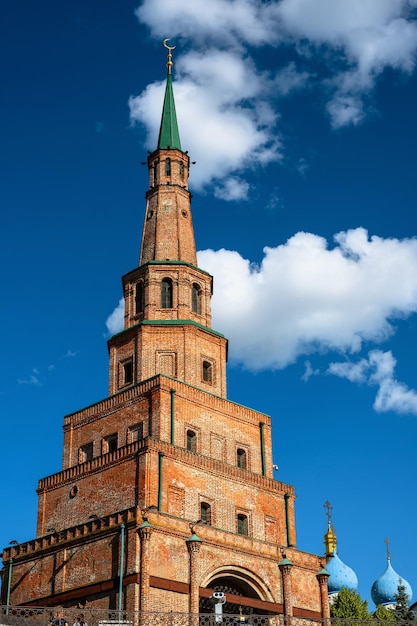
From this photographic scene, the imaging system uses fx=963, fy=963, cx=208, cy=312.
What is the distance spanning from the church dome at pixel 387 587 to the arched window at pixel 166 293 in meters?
40.5

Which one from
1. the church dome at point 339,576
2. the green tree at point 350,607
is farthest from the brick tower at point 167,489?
the church dome at point 339,576

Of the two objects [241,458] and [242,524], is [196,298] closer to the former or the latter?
[241,458]

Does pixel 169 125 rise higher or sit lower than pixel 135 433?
higher

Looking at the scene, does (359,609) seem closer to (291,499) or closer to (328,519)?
(291,499)

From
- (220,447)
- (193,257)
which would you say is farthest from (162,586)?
(193,257)

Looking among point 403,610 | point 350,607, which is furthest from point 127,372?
point 403,610

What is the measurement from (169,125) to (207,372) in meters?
15.7

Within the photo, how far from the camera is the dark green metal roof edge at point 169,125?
54656 millimetres

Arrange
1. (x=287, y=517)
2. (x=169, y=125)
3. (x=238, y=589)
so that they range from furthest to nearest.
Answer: (x=169, y=125), (x=287, y=517), (x=238, y=589)

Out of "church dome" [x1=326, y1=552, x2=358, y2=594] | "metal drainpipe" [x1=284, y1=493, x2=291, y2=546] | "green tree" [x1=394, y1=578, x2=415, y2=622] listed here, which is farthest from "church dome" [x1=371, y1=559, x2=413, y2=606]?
"metal drainpipe" [x1=284, y1=493, x2=291, y2=546]

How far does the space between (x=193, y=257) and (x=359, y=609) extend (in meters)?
23.5

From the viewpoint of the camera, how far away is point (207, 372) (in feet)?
160

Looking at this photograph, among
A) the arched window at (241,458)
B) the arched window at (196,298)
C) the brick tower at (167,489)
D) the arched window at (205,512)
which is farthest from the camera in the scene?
the arched window at (196,298)

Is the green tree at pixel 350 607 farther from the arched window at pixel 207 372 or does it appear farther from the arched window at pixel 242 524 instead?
the arched window at pixel 207 372
